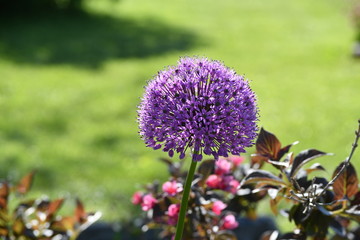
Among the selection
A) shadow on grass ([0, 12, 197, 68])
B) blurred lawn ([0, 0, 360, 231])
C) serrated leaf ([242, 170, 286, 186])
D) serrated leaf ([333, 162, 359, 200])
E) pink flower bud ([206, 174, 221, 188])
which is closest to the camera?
serrated leaf ([242, 170, 286, 186])

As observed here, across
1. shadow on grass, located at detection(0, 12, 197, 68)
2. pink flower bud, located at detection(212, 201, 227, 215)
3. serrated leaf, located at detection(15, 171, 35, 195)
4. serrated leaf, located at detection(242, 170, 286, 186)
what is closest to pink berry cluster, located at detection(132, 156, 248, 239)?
pink flower bud, located at detection(212, 201, 227, 215)

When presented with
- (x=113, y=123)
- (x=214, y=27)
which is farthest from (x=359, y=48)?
(x=113, y=123)

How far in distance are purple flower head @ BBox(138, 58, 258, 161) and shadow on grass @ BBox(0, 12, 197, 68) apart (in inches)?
313

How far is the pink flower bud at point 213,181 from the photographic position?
8.25 ft

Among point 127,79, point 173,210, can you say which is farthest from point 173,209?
point 127,79

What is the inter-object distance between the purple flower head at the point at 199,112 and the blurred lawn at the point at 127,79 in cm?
85

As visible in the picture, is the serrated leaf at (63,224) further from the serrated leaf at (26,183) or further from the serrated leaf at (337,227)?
the serrated leaf at (337,227)

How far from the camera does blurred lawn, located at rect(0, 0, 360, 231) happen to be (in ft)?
19.4

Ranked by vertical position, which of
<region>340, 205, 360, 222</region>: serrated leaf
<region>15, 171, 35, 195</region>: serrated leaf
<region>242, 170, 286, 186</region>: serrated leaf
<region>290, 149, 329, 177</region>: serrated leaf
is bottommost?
<region>15, 171, 35, 195</region>: serrated leaf

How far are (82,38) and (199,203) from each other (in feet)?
32.1

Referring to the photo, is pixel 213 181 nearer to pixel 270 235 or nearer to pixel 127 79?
pixel 270 235

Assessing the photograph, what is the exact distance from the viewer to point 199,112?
68.2 inches

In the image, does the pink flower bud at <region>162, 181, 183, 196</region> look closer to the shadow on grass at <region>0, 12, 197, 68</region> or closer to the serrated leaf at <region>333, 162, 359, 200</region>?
the serrated leaf at <region>333, 162, 359, 200</region>

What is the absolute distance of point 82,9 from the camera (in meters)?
14.4
